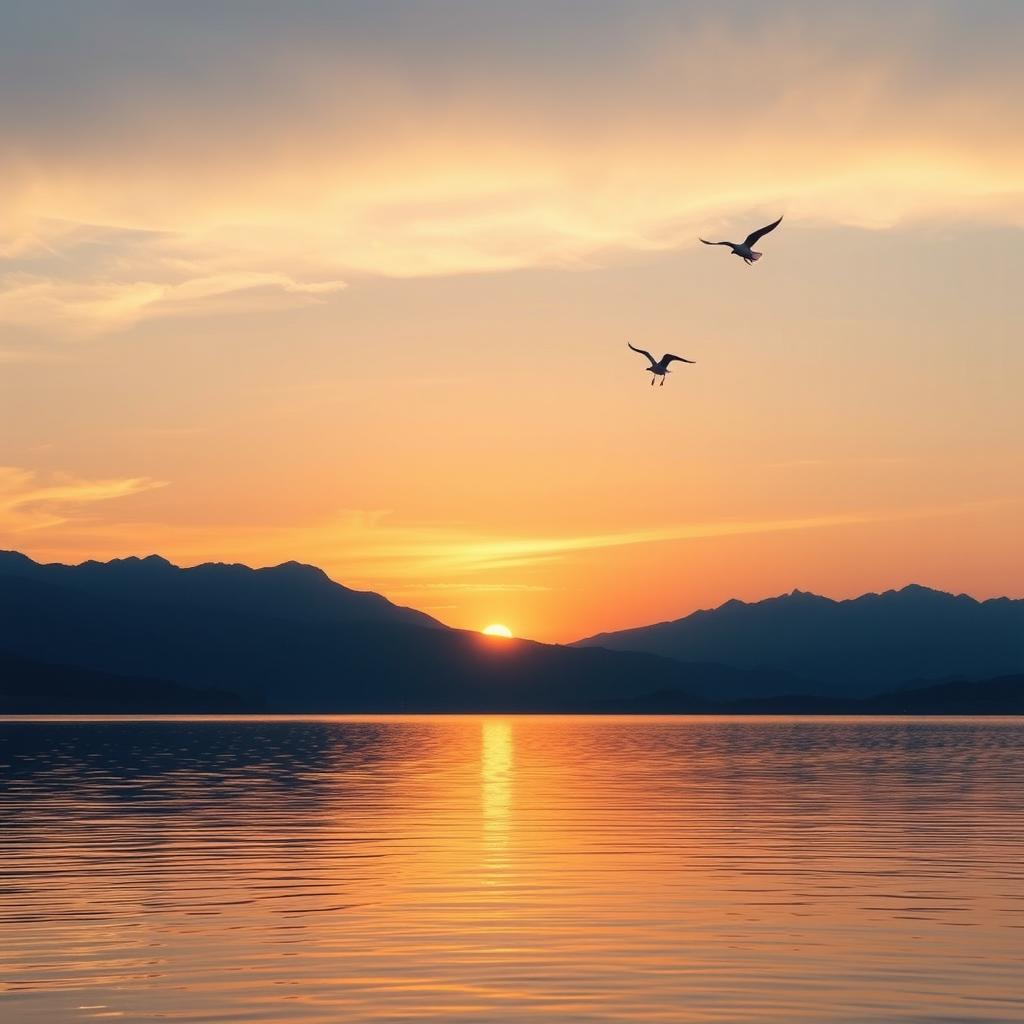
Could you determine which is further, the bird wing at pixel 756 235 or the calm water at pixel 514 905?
the bird wing at pixel 756 235

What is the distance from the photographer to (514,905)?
35469 millimetres

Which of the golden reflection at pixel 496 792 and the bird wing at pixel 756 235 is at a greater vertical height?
the bird wing at pixel 756 235

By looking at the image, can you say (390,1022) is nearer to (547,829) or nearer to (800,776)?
(547,829)

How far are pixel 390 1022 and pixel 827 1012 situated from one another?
652 cm

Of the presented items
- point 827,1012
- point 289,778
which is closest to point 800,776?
point 289,778

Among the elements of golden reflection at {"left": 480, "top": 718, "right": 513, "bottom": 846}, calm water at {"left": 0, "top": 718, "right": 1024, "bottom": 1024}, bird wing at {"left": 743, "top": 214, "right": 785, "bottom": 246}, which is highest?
bird wing at {"left": 743, "top": 214, "right": 785, "bottom": 246}

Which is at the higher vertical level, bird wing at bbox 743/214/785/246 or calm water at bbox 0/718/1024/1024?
bird wing at bbox 743/214/785/246

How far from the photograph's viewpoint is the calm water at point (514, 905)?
25.3 metres

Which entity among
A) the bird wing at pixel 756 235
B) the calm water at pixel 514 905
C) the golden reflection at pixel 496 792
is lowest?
the calm water at pixel 514 905

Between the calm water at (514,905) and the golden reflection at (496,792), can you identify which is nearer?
the calm water at (514,905)

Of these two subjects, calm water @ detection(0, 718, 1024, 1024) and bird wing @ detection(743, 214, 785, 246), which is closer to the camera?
calm water @ detection(0, 718, 1024, 1024)

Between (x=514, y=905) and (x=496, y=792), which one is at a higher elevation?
(x=496, y=792)

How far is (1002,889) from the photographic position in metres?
38.2

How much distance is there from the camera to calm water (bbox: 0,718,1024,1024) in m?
25.3
